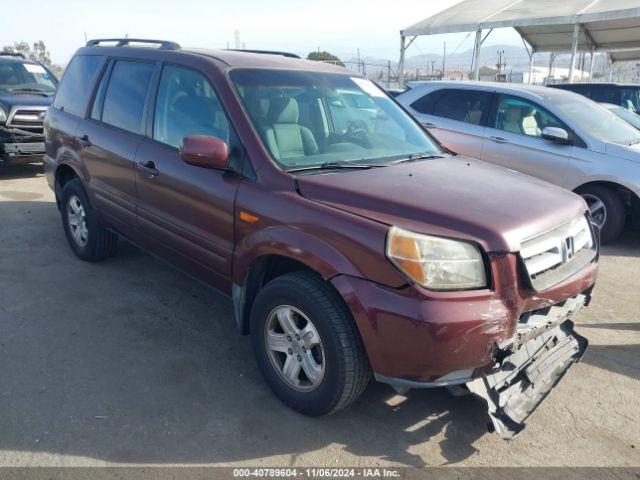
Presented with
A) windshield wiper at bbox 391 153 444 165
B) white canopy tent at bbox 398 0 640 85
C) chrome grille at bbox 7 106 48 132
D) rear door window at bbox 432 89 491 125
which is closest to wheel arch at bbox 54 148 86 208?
windshield wiper at bbox 391 153 444 165

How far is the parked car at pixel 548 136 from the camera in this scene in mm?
6148

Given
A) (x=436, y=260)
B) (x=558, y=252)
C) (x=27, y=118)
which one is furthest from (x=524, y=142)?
(x=27, y=118)

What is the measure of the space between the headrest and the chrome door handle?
959 millimetres

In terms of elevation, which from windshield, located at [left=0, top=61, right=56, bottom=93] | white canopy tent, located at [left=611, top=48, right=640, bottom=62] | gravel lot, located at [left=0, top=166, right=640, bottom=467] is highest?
white canopy tent, located at [left=611, top=48, right=640, bottom=62]

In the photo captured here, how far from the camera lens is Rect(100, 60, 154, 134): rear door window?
4109 millimetres

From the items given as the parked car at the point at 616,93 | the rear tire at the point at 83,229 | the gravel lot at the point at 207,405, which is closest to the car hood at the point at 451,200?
the gravel lot at the point at 207,405

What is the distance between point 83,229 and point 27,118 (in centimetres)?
489

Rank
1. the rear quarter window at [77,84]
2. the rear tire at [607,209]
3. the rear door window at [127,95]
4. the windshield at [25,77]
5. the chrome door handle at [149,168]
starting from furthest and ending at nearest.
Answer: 1. the windshield at [25,77]
2. the rear tire at [607,209]
3. the rear quarter window at [77,84]
4. the rear door window at [127,95]
5. the chrome door handle at [149,168]

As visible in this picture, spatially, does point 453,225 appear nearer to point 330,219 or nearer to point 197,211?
point 330,219

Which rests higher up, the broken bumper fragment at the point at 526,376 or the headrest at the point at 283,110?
the headrest at the point at 283,110

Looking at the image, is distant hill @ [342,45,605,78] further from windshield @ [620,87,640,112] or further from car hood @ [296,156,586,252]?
windshield @ [620,87,640,112]

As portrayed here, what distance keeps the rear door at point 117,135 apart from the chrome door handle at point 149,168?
0.51ft

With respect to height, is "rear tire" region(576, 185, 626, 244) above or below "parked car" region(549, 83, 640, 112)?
below

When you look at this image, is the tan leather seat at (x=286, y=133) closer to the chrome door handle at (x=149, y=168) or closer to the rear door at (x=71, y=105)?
the chrome door handle at (x=149, y=168)
